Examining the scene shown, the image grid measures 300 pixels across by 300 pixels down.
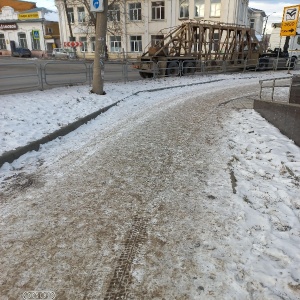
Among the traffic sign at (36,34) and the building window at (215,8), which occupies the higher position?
the building window at (215,8)

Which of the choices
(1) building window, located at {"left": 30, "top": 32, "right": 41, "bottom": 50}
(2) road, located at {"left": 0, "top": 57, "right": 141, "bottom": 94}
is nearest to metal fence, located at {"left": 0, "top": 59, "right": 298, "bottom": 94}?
(2) road, located at {"left": 0, "top": 57, "right": 141, "bottom": 94}

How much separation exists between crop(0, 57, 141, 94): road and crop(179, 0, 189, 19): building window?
77.8ft

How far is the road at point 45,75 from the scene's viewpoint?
10664mm

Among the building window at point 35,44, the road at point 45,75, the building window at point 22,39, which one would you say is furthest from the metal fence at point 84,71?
the building window at point 22,39

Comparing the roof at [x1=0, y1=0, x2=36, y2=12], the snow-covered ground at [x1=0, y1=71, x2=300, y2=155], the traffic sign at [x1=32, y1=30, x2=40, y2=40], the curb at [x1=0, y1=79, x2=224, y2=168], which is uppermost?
the roof at [x1=0, y1=0, x2=36, y2=12]

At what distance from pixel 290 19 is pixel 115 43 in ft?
95.0

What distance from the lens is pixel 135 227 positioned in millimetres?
3424

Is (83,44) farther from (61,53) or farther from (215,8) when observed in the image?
(215,8)

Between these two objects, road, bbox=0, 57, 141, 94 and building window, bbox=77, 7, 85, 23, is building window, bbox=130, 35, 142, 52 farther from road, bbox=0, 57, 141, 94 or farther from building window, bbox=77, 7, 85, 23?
road, bbox=0, 57, 141, 94

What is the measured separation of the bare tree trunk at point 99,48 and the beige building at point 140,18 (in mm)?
27062

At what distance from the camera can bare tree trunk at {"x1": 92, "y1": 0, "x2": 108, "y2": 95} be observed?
411 inches

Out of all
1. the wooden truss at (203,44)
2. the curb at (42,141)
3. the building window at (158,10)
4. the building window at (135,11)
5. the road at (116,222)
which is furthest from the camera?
the building window at (135,11)

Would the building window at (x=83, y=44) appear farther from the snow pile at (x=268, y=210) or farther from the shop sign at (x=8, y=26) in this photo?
the snow pile at (x=268, y=210)

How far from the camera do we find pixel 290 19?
19.3 metres
